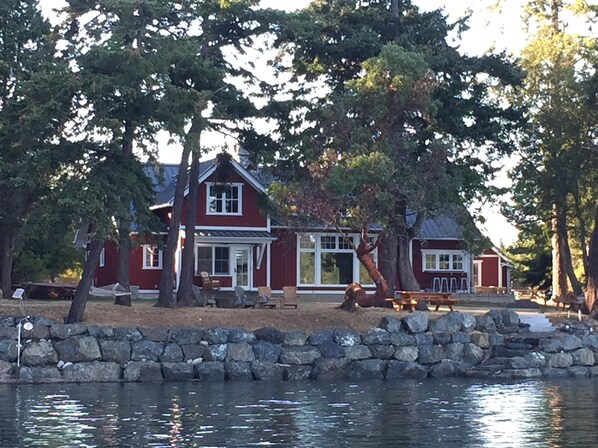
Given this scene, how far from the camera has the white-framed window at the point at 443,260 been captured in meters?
45.7

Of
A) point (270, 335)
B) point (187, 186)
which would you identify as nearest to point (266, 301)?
point (270, 335)

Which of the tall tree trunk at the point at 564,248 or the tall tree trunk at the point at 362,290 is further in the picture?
the tall tree trunk at the point at 564,248

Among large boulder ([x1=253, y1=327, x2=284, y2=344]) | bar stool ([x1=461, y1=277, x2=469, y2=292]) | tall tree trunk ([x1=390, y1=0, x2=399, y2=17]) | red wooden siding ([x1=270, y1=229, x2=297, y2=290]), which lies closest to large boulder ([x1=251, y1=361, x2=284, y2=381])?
large boulder ([x1=253, y1=327, x2=284, y2=344])

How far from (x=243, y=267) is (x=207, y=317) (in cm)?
1523

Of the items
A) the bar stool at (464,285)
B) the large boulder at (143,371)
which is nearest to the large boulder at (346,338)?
the large boulder at (143,371)

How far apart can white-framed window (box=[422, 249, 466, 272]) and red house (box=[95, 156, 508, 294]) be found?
529mm

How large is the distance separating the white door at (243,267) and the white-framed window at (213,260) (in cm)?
38

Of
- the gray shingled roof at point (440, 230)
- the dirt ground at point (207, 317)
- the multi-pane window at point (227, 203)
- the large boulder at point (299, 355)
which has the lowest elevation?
the large boulder at point (299, 355)

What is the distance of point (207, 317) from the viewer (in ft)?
86.4

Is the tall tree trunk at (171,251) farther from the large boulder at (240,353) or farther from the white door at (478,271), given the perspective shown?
the white door at (478,271)

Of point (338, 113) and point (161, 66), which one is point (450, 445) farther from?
point (338, 113)

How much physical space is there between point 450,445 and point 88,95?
12742 millimetres

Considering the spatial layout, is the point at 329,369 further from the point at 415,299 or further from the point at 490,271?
the point at 490,271

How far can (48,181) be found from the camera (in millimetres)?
25375
